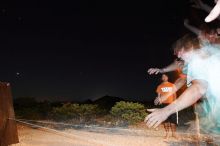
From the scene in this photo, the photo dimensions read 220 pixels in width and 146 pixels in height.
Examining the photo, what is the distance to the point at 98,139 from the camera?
11.5 m

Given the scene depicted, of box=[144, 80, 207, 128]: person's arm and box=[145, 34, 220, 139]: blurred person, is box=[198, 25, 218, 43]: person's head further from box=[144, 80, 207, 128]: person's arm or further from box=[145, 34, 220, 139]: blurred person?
box=[144, 80, 207, 128]: person's arm

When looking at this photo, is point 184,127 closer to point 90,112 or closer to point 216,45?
point 90,112

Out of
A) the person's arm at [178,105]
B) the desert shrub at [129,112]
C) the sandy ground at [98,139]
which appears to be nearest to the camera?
the person's arm at [178,105]

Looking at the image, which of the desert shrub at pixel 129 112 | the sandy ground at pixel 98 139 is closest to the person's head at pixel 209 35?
the sandy ground at pixel 98 139

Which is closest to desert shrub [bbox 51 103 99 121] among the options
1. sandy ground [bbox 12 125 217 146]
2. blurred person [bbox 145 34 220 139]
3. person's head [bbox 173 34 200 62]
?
sandy ground [bbox 12 125 217 146]

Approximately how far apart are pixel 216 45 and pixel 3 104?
22.1 feet

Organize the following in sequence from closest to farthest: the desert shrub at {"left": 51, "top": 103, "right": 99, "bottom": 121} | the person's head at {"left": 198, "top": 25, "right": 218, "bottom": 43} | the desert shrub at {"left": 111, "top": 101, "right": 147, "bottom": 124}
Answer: the person's head at {"left": 198, "top": 25, "right": 218, "bottom": 43} → the desert shrub at {"left": 111, "top": 101, "right": 147, "bottom": 124} → the desert shrub at {"left": 51, "top": 103, "right": 99, "bottom": 121}

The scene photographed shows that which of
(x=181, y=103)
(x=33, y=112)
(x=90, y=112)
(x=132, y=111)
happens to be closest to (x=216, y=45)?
(x=181, y=103)

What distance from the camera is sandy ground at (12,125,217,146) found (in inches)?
419

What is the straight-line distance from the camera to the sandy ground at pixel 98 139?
34.9ft

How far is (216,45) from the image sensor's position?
4449mm

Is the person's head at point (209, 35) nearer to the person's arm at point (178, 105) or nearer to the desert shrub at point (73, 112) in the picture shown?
the person's arm at point (178, 105)

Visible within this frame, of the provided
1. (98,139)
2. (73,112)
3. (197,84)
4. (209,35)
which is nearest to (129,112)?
(73,112)

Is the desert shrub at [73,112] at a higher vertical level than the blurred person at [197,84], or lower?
higher
